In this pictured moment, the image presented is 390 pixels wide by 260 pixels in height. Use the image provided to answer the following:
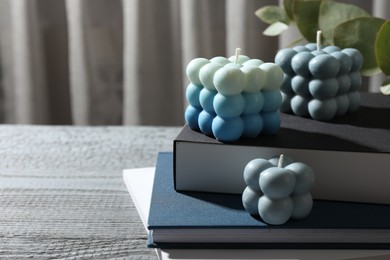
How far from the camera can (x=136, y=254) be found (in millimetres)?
611

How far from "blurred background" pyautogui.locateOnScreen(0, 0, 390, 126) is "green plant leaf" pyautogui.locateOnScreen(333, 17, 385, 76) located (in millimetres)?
716

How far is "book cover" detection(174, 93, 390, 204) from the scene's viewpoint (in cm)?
63

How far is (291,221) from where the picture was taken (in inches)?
23.3

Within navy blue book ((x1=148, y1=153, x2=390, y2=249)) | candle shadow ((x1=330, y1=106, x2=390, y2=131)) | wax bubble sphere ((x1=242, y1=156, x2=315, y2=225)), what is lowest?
navy blue book ((x1=148, y1=153, x2=390, y2=249))

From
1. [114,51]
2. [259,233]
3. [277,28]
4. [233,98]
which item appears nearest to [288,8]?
[277,28]

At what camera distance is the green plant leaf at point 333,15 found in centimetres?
84

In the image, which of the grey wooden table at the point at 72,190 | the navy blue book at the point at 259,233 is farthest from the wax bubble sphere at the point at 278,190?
the grey wooden table at the point at 72,190

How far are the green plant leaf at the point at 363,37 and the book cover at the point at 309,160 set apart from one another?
165 millimetres

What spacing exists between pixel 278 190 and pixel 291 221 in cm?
4

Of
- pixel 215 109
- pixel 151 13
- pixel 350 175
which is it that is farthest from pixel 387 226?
pixel 151 13

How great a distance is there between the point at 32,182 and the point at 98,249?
0.21 m

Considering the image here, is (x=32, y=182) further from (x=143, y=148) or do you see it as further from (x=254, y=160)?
(x=254, y=160)

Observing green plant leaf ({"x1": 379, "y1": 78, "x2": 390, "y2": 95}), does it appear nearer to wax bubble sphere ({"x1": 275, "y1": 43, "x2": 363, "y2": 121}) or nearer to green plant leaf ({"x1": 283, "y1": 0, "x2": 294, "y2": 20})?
wax bubble sphere ({"x1": 275, "y1": 43, "x2": 363, "y2": 121})

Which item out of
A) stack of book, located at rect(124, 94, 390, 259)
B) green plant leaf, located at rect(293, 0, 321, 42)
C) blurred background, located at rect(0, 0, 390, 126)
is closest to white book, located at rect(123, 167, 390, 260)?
stack of book, located at rect(124, 94, 390, 259)
